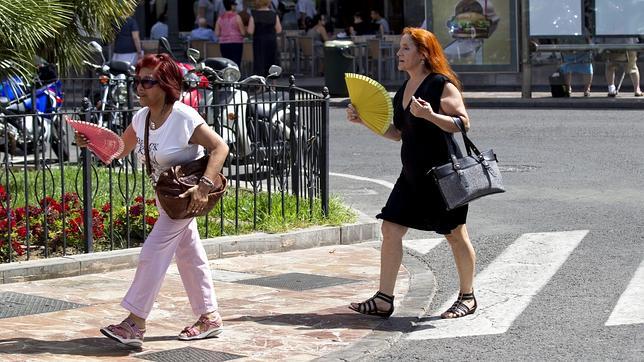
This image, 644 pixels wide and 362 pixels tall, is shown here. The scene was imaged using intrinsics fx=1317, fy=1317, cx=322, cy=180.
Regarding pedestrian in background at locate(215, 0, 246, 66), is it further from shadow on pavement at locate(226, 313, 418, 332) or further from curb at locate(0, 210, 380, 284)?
shadow on pavement at locate(226, 313, 418, 332)

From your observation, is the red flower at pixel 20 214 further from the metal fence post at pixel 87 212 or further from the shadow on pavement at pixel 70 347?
the shadow on pavement at pixel 70 347

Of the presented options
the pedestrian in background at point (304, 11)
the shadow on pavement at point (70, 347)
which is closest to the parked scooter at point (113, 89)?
the shadow on pavement at point (70, 347)

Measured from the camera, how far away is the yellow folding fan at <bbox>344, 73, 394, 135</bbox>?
7.82 metres

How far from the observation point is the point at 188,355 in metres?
6.89

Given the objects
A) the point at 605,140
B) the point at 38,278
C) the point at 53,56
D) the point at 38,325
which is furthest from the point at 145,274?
the point at 605,140

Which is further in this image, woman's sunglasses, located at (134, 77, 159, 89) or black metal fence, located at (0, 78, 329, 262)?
black metal fence, located at (0, 78, 329, 262)

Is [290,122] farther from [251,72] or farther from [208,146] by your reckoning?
[251,72]

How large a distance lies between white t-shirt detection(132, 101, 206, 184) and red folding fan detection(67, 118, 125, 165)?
1.06 ft

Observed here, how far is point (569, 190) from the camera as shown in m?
12.9

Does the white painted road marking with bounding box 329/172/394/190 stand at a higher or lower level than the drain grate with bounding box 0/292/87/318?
lower

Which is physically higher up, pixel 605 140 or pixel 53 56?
pixel 53 56

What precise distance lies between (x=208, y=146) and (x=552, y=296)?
2655mm

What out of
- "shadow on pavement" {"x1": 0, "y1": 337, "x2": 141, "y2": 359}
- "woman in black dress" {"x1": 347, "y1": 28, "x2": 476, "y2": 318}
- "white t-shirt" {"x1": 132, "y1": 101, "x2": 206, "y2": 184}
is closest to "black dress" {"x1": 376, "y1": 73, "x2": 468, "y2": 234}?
"woman in black dress" {"x1": 347, "y1": 28, "x2": 476, "y2": 318}

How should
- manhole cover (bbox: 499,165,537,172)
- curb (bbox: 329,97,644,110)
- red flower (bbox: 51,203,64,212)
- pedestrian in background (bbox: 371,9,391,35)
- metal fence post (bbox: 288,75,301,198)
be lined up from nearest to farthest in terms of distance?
red flower (bbox: 51,203,64,212)
metal fence post (bbox: 288,75,301,198)
manhole cover (bbox: 499,165,537,172)
curb (bbox: 329,97,644,110)
pedestrian in background (bbox: 371,9,391,35)
